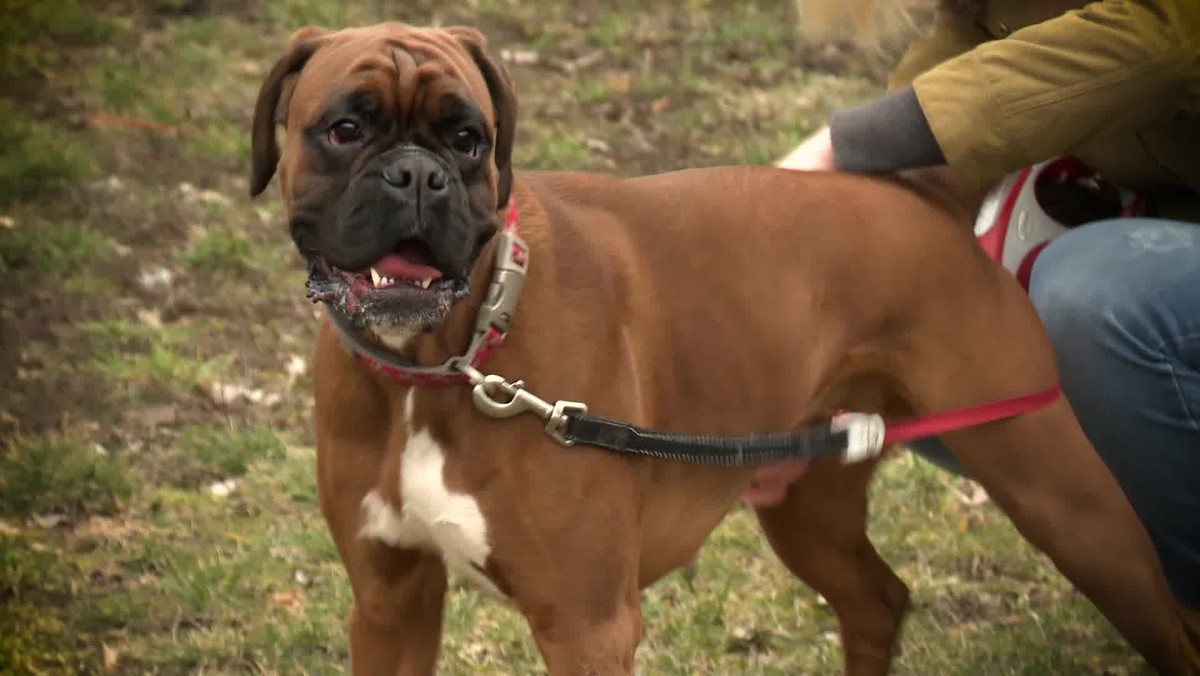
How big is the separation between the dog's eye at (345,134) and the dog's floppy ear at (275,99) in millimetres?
177

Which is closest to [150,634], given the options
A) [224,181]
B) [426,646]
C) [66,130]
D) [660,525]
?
[426,646]

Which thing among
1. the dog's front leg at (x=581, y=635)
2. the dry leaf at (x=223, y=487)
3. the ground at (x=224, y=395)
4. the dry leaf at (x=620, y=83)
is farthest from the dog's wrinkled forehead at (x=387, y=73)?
the dry leaf at (x=620, y=83)

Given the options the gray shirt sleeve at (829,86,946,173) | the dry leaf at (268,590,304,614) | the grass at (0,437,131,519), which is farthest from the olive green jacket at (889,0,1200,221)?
the grass at (0,437,131,519)

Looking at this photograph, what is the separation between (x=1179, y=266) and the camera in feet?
10.1

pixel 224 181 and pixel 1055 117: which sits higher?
pixel 1055 117

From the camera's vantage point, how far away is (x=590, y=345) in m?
2.67

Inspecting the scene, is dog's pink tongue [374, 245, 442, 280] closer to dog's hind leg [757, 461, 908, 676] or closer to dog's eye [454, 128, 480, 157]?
dog's eye [454, 128, 480, 157]

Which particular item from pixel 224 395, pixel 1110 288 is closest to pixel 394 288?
pixel 1110 288

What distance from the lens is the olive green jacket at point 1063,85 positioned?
9.36ft

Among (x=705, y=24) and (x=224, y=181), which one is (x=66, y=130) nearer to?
(x=224, y=181)

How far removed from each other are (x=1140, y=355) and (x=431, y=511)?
1481mm

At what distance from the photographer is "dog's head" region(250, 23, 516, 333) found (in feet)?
7.78

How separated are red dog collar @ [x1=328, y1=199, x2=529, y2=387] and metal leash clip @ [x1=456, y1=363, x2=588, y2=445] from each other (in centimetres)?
3

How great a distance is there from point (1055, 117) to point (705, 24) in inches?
252
